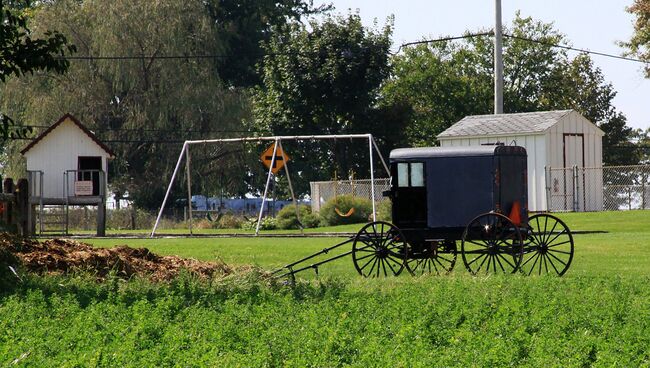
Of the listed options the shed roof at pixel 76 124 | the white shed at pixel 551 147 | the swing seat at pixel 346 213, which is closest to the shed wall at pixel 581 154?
the white shed at pixel 551 147

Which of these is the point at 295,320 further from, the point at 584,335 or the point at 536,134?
the point at 536,134

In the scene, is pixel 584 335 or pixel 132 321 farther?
pixel 132 321

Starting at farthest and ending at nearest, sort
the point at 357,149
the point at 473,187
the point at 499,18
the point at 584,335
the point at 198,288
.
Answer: the point at 357,149
the point at 499,18
the point at 473,187
the point at 198,288
the point at 584,335

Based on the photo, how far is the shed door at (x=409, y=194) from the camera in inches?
822

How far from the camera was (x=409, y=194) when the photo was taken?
2094 centimetres

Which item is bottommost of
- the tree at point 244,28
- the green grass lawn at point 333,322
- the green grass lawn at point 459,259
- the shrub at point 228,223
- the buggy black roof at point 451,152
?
the green grass lawn at point 333,322

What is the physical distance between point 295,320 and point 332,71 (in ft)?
153

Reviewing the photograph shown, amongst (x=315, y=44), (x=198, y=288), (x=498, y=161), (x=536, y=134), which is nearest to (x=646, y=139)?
(x=315, y=44)

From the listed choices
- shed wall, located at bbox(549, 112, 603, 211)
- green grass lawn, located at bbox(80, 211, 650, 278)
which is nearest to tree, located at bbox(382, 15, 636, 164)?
shed wall, located at bbox(549, 112, 603, 211)

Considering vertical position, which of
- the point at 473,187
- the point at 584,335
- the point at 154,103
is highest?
the point at 154,103

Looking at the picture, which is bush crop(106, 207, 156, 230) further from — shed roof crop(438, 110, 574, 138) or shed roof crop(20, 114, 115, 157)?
shed roof crop(438, 110, 574, 138)

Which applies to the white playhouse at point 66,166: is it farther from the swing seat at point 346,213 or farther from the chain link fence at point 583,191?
the chain link fence at point 583,191

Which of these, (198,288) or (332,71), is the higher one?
(332,71)

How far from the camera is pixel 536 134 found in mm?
48469
